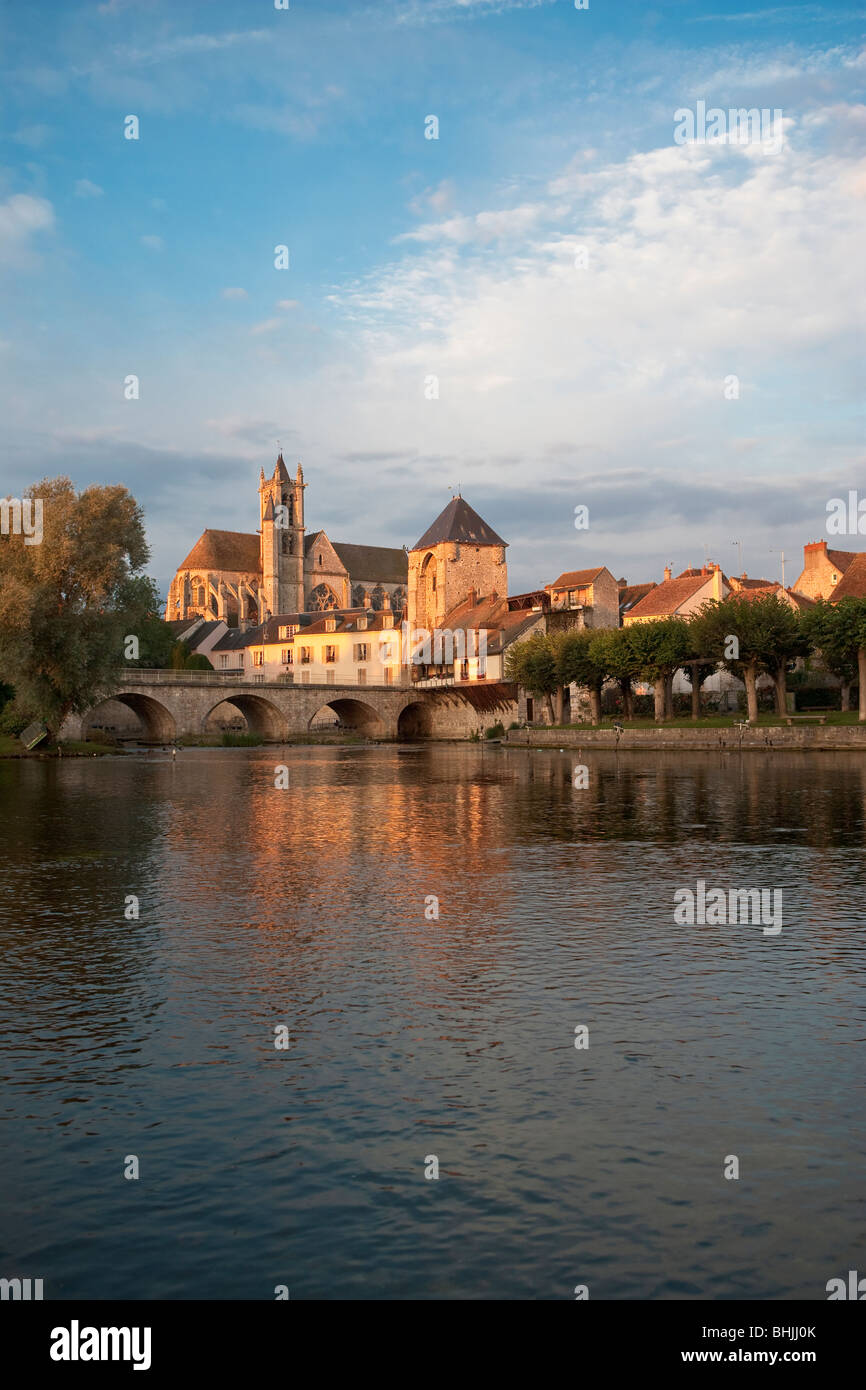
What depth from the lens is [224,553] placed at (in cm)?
15150

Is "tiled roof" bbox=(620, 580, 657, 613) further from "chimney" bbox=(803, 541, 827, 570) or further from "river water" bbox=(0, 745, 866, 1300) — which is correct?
"river water" bbox=(0, 745, 866, 1300)

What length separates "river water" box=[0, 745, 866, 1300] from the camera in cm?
550

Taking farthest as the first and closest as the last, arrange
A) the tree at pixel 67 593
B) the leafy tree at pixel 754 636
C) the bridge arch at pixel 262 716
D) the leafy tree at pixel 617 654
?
the bridge arch at pixel 262 716 < the leafy tree at pixel 617 654 < the leafy tree at pixel 754 636 < the tree at pixel 67 593

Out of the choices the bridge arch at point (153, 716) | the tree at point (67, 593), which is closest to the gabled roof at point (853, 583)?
the tree at point (67, 593)

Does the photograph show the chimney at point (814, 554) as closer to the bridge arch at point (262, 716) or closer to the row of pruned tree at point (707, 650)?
the row of pruned tree at point (707, 650)

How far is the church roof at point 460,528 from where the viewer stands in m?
115

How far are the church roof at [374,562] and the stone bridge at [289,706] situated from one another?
140 feet

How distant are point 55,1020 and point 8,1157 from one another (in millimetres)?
2861

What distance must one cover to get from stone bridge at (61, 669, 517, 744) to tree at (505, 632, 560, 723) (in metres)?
8.23

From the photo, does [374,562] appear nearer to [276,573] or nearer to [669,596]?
[276,573]

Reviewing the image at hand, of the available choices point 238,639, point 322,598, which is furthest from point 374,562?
point 238,639

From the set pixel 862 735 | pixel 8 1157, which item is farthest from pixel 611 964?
pixel 862 735

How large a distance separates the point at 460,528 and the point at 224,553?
47868mm
